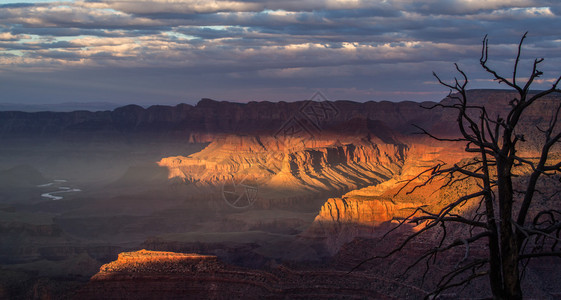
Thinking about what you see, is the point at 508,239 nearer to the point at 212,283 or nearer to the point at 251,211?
the point at 212,283

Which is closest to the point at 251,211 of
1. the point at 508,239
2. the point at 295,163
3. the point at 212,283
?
the point at 295,163

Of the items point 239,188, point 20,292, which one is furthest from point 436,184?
point 239,188

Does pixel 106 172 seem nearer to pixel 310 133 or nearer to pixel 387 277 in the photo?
pixel 310 133

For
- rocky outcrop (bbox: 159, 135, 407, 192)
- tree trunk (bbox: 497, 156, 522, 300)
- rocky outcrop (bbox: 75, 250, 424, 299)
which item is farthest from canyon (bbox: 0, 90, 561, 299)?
tree trunk (bbox: 497, 156, 522, 300)

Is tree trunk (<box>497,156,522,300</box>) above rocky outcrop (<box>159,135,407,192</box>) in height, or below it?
above

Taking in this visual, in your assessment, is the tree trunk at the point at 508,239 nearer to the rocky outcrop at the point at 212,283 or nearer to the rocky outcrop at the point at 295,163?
the rocky outcrop at the point at 212,283

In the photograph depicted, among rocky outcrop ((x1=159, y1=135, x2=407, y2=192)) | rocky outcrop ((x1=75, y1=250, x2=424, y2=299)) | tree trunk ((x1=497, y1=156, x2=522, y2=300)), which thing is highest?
tree trunk ((x1=497, y1=156, x2=522, y2=300))

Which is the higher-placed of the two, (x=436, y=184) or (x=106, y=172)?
(x=436, y=184)

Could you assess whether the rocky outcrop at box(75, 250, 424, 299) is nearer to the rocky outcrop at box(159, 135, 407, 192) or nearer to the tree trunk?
the tree trunk
